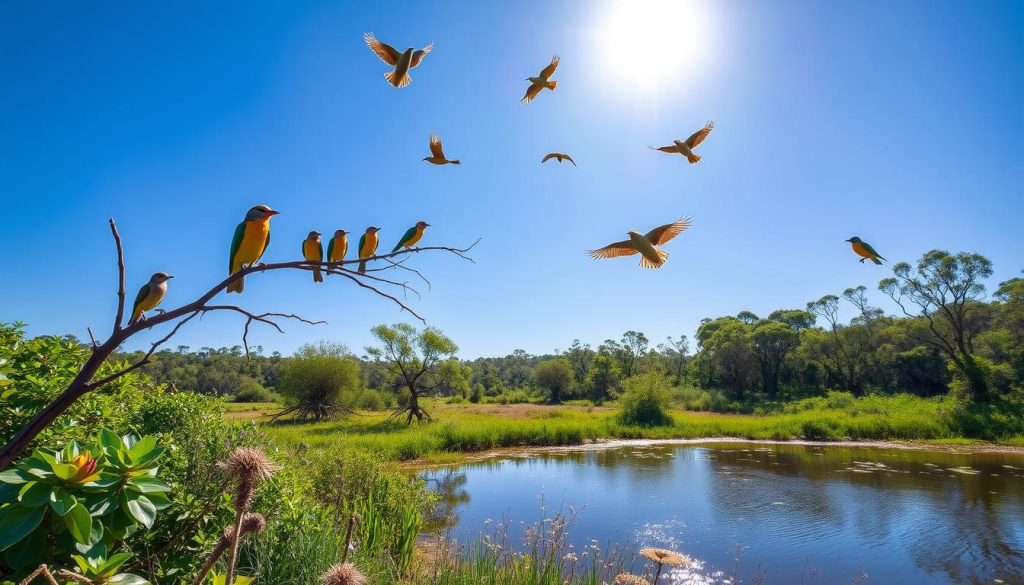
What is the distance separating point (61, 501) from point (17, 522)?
0.19 metres

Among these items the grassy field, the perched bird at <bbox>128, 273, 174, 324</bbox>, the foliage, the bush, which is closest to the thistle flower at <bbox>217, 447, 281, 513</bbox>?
the foliage

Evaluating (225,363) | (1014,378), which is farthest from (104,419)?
(225,363)

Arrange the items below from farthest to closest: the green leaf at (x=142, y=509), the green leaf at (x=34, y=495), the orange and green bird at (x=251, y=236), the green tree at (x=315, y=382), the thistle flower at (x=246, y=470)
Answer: the green tree at (x=315, y=382)
the orange and green bird at (x=251, y=236)
the green leaf at (x=142, y=509)
the green leaf at (x=34, y=495)
the thistle flower at (x=246, y=470)

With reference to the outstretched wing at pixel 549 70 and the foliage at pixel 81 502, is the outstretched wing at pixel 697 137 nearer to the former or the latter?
the outstretched wing at pixel 549 70

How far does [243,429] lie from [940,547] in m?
14.3

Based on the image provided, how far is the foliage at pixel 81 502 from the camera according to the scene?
1223 millimetres

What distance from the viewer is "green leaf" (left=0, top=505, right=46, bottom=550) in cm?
122

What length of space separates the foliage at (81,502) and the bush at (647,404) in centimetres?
3068

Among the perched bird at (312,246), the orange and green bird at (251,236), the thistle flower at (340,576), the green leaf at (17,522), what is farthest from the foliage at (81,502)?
the perched bird at (312,246)

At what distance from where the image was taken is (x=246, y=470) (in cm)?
118

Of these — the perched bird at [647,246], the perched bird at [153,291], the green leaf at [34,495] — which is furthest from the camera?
the perched bird at [647,246]

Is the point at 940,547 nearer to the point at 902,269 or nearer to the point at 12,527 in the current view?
the point at 12,527

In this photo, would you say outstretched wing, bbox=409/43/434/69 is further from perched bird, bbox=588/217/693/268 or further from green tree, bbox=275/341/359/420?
green tree, bbox=275/341/359/420

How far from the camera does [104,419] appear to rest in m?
2.97
